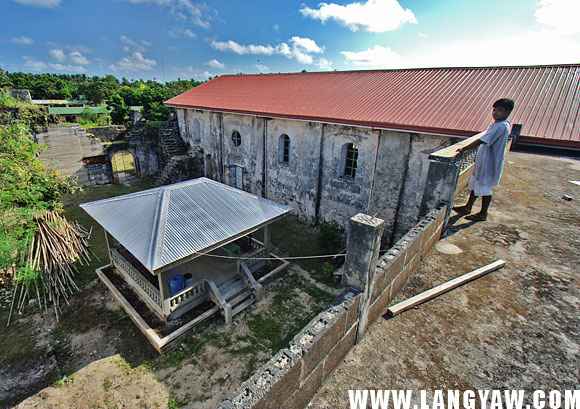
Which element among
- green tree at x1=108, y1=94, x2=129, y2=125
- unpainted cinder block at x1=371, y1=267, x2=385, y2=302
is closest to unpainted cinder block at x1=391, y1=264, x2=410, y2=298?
unpainted cinder block at x1=371, y1=267, x2=385, y2=302

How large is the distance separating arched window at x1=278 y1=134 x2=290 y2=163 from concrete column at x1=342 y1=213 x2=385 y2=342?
1105 centimetres

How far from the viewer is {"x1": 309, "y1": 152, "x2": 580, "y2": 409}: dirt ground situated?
10.7 feet

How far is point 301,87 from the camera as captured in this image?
16.1 metres

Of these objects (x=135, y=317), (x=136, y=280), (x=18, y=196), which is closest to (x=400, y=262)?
(x=135, y=317)

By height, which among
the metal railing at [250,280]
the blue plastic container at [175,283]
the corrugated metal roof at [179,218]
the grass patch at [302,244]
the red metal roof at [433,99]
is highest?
the red metal roof at [433,99]

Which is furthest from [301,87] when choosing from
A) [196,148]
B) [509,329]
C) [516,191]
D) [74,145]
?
[509,329]

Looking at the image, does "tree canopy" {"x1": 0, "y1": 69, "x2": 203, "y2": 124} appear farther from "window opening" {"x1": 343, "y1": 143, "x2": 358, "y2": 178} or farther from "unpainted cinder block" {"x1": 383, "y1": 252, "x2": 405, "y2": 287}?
"unpainted cinder block" {"x1": 383, "y1": 252, "x2": 405, "y2": 287}

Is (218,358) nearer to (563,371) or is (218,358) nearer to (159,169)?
(563,371)

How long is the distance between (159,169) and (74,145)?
17.1 feet

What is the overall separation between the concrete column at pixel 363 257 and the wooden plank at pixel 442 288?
573mm

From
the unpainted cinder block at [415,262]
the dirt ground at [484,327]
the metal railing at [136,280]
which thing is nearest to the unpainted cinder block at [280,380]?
the dirt ground at [484,327]

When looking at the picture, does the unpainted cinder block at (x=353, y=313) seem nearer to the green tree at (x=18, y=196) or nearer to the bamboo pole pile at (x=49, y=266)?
the bamboo pole pile at (x=49, y=266)

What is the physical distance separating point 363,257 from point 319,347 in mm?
1209

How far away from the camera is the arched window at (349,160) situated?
1211 centimetres
